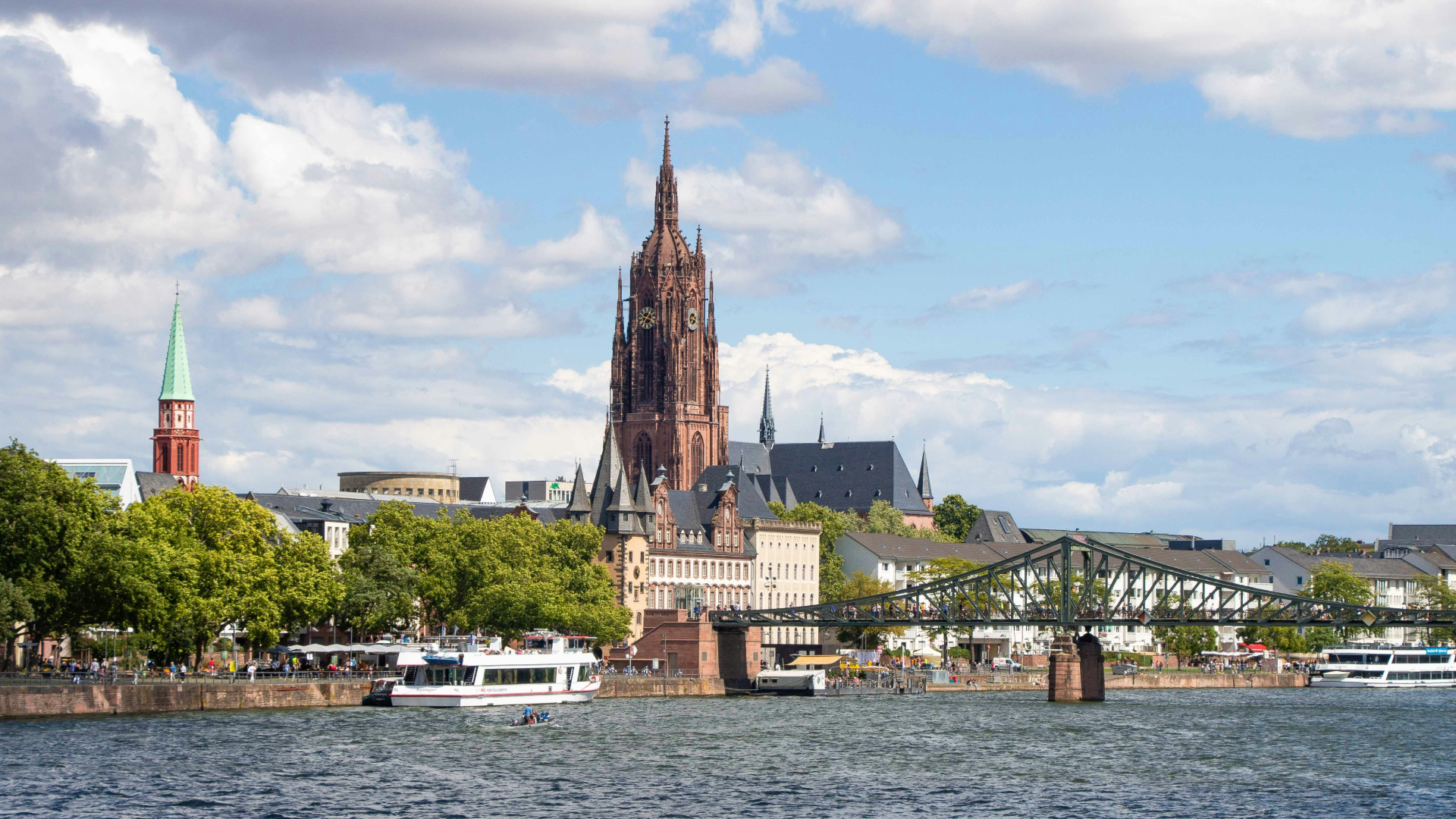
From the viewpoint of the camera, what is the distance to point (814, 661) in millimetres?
171625

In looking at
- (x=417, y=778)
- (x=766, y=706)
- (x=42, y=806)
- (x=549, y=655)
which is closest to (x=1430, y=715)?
(x=766, y=706)

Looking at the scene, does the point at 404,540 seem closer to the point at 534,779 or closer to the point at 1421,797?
the point at 534,779

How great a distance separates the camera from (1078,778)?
3440 inches

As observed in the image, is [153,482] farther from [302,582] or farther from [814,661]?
[302,582]

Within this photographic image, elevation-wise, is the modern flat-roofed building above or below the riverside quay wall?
above

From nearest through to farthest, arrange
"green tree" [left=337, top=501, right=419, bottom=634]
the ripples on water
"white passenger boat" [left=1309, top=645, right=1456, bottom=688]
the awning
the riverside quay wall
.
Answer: the ripples on water, the riverside quay wall, "green tree" [left=337, top=501, right=419, bottom=634], the awning, "white passenger boat" [left=1309, top=645, right=1456, bottom=688]

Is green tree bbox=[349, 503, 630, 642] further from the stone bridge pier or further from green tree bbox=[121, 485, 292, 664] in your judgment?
the stone bridge pier

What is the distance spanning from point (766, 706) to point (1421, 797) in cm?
6123

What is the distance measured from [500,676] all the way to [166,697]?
25494 millimetres

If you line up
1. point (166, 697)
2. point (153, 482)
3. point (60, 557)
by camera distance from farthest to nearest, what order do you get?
point (153, 482), point (166, 697), point (60, 557)

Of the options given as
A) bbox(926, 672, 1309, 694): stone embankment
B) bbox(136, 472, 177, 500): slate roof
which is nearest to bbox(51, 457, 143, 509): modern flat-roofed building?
bbox(136, 472, 177, 500): slate roof

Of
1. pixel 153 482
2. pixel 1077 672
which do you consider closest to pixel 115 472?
pixel 153 482

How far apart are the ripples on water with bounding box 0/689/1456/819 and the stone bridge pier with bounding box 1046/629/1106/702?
1841 centimetres

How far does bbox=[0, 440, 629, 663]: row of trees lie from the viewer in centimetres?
10519
